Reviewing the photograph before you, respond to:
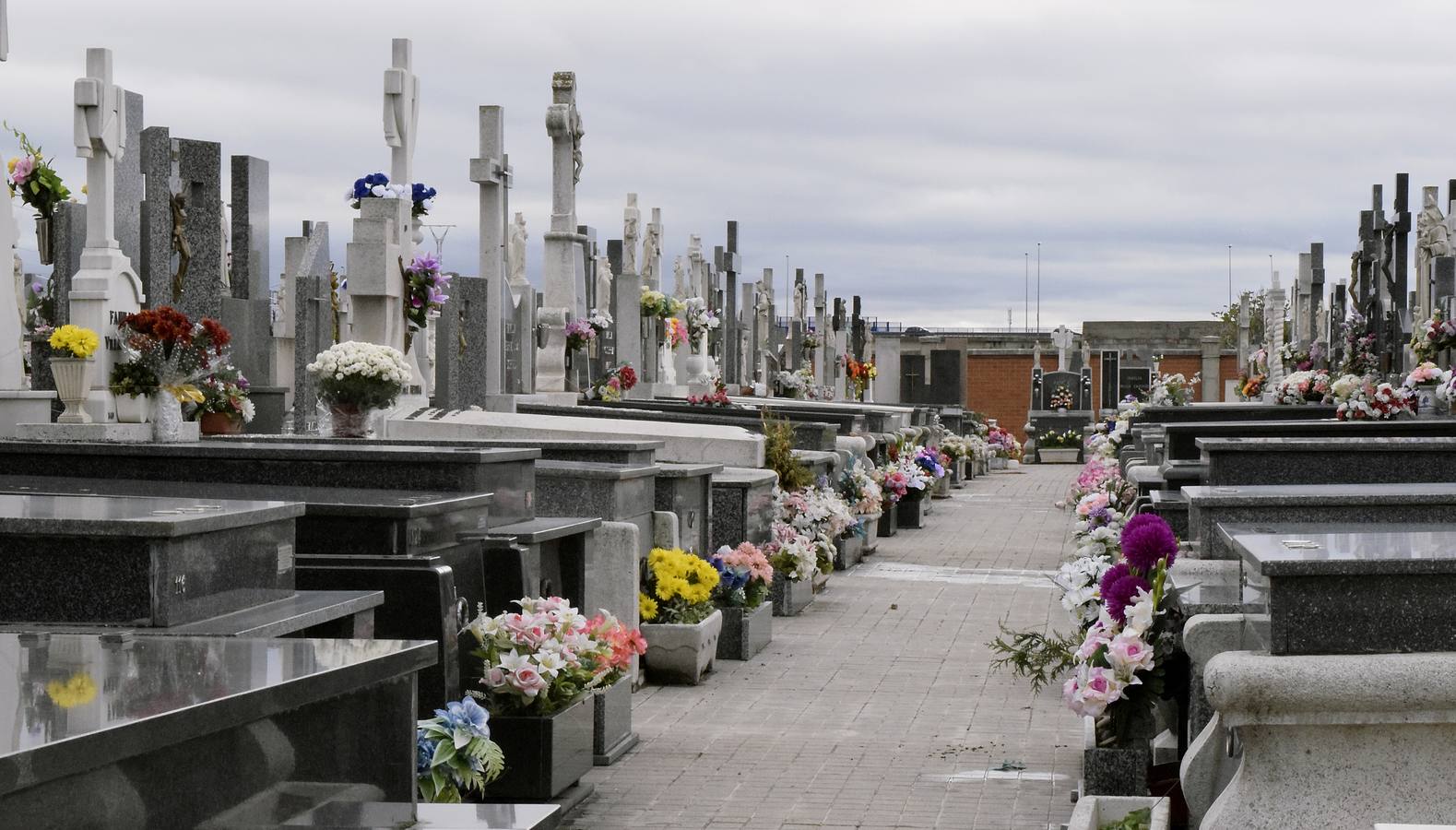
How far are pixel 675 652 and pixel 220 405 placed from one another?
3325 mm

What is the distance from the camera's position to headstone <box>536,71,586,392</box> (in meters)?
18.3

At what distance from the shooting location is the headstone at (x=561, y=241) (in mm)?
18344

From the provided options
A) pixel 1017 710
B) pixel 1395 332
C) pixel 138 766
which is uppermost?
pixel 1395 332

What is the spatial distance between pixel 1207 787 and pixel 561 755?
2.70m

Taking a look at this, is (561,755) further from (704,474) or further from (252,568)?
(704,474)

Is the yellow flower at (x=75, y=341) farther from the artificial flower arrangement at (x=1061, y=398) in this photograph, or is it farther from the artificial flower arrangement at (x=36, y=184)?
the artificial flower arrangement at (x=1061, y=398)

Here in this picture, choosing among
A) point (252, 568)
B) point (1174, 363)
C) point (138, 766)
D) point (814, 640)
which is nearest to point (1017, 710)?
point (814, 640)

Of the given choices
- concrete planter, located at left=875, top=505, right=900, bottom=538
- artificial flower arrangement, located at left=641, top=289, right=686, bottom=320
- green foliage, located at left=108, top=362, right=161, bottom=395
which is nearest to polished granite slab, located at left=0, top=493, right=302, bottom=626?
green foliage, located at left=108, top=362, right=161, bottom=395

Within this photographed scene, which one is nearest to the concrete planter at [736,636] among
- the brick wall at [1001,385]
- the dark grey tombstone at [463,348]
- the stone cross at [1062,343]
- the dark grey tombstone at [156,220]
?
the dark grey tombstone at [463,348]

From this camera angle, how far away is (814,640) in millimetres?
11977

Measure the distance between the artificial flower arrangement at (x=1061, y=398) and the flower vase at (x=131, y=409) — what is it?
37.3 m

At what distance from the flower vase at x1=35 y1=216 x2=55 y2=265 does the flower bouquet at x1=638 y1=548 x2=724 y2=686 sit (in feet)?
23.9

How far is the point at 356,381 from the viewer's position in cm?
1028

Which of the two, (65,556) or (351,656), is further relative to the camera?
(65,556)
